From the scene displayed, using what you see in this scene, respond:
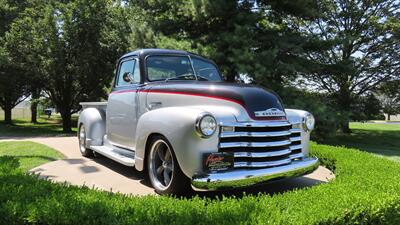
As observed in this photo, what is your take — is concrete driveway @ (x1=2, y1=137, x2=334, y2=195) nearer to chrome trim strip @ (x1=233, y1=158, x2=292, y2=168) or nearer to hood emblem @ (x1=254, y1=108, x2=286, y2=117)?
chrome trim strip @ (x1=233, y1=158, x2=292, y2=168)

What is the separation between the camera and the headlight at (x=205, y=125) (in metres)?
4.25

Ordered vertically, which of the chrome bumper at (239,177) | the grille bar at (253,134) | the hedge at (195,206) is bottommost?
the hedge at (195,206)

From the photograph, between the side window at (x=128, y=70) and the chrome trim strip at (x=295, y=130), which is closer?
the chrome trim strip at (x=295, y=130)

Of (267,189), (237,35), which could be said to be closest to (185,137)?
(267,189)

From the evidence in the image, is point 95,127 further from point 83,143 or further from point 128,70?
Answer: point 128,70

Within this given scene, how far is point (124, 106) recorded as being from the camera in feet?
20.7

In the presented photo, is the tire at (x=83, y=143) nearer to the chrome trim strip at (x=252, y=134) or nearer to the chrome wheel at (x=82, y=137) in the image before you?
the chrome wheel at (x=82, y=137)

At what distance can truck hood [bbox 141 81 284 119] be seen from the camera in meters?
4.70

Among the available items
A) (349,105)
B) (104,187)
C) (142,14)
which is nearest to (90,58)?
(142,14)

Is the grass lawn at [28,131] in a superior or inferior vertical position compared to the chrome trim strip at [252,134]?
inferior


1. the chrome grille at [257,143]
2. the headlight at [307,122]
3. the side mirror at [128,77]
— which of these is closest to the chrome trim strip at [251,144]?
the chrome grille at [257,143]

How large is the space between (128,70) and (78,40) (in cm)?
1620

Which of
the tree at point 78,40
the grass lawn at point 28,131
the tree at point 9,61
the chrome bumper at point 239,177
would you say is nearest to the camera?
the chrome bumper at point 239,177

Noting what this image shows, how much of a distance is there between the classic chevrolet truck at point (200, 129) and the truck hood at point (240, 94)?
0.04 feet
